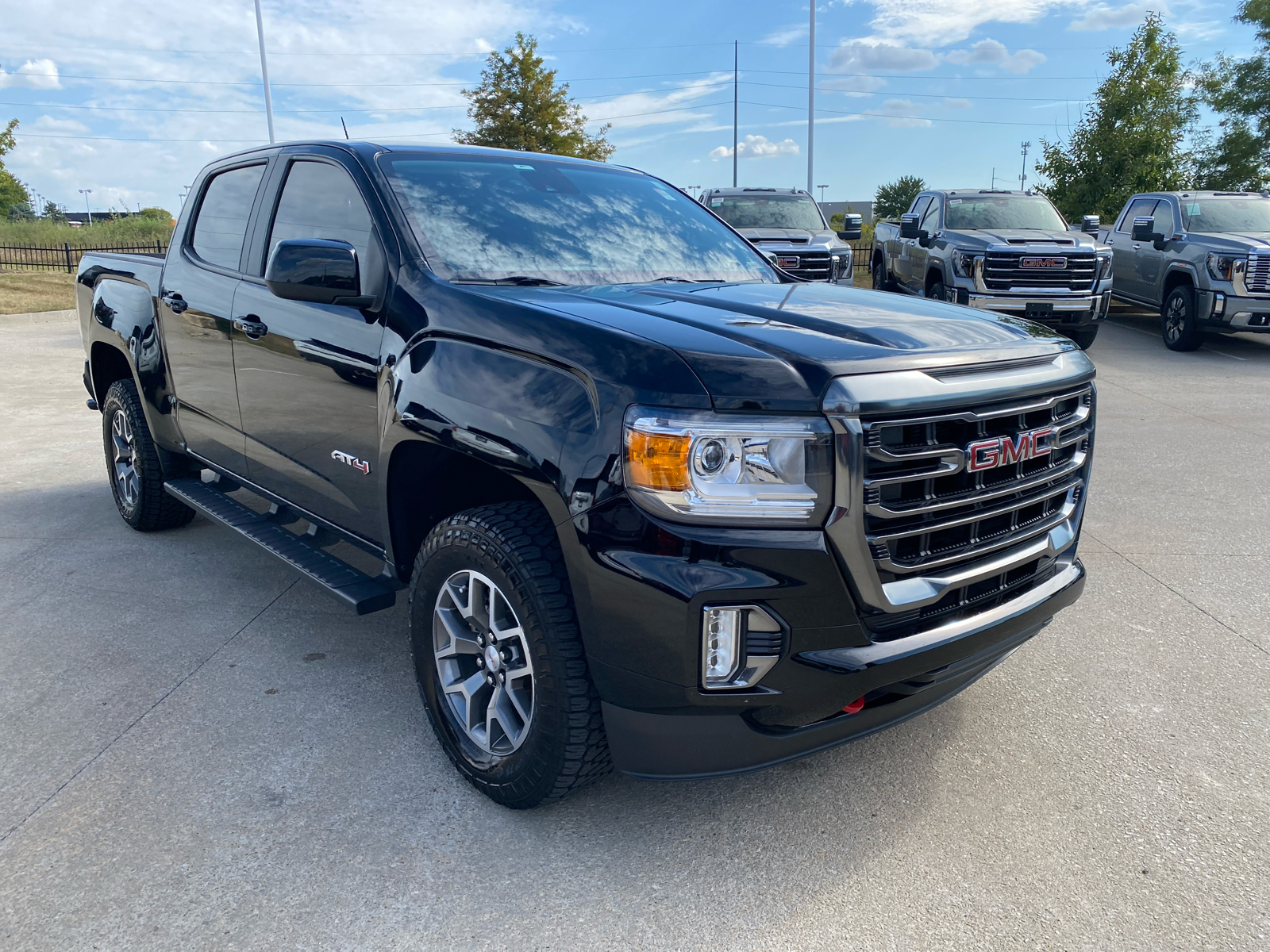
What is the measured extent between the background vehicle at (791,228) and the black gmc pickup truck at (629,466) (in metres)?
9.49

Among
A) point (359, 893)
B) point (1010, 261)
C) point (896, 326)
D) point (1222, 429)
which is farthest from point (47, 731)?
point (1010, 261)

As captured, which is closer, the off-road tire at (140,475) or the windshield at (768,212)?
the off-road tire at (140,475)

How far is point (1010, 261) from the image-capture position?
39.1ft

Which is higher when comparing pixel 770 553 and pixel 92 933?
pixel 770 553

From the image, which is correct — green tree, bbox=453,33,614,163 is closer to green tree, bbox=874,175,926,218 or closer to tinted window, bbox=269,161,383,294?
tinted window, bbox=269,161,383,294

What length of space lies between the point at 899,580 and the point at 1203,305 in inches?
473

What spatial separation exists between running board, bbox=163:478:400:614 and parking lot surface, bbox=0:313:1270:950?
42cm

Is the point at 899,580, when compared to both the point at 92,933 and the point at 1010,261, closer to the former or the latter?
the point at 92,933

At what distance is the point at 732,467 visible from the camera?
2.21 meters

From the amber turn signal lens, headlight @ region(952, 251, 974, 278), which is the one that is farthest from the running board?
headlight @ region(952, 251, 974, 278)

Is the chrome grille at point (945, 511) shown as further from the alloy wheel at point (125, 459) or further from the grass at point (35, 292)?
the grass at point (35, 292)

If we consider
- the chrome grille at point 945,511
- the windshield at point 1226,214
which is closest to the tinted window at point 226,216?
the chrome grille at point 945,511

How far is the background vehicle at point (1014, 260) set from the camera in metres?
11.9

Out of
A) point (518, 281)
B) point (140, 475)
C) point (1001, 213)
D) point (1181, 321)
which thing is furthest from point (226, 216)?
point (1181, 321)
